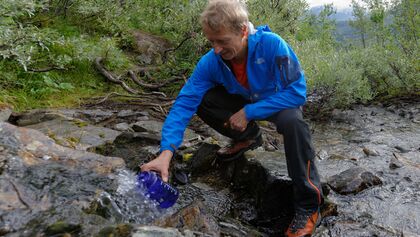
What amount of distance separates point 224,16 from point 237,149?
150 centimetres

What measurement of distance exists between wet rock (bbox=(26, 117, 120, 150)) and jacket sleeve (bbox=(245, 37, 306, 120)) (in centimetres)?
197

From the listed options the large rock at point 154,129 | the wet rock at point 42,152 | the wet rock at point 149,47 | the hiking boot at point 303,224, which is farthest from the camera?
the wet rock at point 149,47

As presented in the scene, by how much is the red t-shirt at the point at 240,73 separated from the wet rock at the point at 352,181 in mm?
1521

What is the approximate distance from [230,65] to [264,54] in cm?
34

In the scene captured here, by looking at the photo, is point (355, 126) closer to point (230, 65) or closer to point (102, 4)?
point (230, 65)

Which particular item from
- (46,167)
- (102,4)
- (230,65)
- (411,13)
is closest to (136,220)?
(46,167)

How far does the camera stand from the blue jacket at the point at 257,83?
3.06m

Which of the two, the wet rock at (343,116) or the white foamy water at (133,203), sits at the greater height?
the white foamy water at (133,203)

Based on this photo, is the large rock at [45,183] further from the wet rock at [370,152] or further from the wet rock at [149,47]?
the wet rock at [149,47]

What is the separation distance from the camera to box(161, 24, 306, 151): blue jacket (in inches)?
120

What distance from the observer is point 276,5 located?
9.37 metres

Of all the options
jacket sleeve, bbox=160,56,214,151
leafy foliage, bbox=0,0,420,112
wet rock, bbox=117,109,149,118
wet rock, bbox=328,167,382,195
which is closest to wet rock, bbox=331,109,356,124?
leafy foliage, bbox=0,0,420,112

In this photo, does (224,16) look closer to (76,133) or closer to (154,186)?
(154,186)

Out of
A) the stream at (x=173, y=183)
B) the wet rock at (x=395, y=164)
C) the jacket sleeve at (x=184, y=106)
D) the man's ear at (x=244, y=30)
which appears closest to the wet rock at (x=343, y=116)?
the stream at (x=173, y=183)
